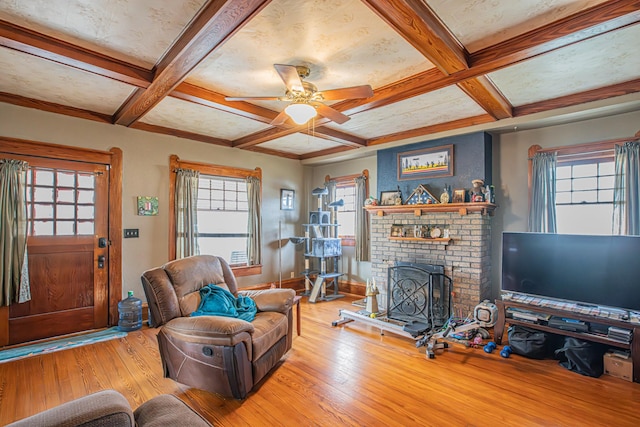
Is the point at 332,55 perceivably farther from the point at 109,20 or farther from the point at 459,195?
the point at 459,195

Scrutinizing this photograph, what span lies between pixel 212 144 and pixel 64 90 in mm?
2106

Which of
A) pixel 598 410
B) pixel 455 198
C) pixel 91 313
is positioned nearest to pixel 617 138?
pixel 455 198

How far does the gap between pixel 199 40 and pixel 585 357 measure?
4.13 metres

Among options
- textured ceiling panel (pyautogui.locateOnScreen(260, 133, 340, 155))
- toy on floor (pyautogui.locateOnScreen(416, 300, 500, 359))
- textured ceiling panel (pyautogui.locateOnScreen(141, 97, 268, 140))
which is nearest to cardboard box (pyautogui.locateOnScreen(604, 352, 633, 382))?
toy on floor (pyautogui.locateOnScreen(416, 300, 500, 359))

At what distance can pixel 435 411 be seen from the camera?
92.8 inches

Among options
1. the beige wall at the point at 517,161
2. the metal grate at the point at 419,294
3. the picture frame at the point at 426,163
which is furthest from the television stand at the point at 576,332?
the picture frame at the point at 426,163

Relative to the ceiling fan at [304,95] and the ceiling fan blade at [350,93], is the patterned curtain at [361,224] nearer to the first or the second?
the ceiling fan at [304,95]

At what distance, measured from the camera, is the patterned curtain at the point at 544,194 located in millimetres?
3891

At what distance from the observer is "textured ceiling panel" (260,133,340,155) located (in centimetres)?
510

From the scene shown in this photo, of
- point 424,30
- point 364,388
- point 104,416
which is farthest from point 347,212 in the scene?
point 104,416

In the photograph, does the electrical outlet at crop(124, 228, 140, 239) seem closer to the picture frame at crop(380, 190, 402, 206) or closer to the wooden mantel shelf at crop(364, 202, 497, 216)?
the wooden mantel shelf at crop(364, 202, 497, 216)

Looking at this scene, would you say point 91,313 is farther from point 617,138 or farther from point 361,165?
point 617,138

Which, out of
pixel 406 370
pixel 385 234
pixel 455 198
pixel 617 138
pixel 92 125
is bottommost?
pixel 406 370

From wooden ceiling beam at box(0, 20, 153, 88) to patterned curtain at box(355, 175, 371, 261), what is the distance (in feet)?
12.3
